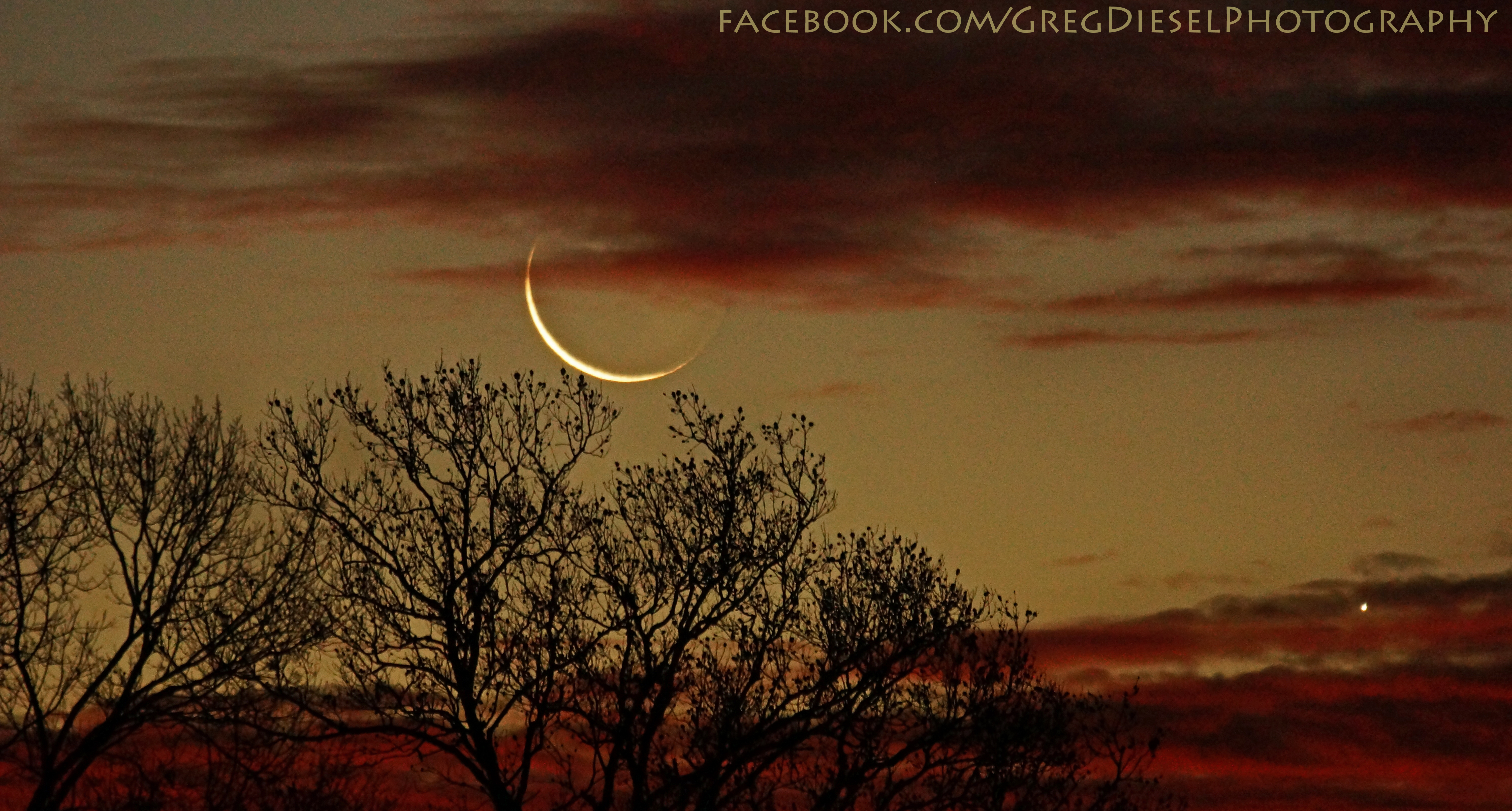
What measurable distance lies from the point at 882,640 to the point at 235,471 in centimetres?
1405

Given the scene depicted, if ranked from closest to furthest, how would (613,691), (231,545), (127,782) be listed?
(613,691), (127,782), (231,545)

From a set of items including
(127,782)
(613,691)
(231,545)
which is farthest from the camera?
(231,545)

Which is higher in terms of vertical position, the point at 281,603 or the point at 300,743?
the point at 281,603

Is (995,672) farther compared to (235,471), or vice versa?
(235,471)

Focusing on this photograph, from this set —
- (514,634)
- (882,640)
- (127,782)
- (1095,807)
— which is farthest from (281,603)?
(1095,807)

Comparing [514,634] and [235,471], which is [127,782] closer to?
[235,471]

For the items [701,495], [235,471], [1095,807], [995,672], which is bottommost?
[1095,807]

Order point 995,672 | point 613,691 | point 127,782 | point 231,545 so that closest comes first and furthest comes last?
point 613,691, point 995,672, point 127,782, point 231,545

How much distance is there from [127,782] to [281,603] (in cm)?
417

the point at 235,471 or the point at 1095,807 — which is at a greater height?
the point at 235,471

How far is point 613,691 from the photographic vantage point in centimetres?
2897

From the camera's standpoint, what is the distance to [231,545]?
3703 centimetres

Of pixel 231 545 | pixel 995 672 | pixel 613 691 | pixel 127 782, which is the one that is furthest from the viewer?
pixel 231 545

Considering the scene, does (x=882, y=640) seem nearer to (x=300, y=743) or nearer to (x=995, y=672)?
(x=995, y=672)
